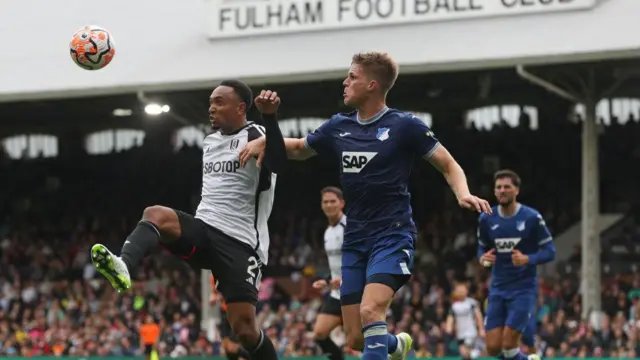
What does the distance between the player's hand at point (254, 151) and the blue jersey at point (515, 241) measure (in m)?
4.84

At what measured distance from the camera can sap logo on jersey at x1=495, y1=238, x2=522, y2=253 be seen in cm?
1310

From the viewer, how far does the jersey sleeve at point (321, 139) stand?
28.6ft

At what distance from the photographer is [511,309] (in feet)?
42.9

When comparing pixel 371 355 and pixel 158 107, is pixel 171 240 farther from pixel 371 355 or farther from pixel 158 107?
pixel 158 107

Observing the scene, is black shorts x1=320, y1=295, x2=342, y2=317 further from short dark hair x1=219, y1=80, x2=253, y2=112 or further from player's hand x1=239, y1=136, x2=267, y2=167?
player's hand x1=239, y1=136, x2=267, y2=167

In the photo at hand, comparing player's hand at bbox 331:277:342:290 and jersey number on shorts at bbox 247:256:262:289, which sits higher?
jersey number on shorts at bbox 247:256:262:289

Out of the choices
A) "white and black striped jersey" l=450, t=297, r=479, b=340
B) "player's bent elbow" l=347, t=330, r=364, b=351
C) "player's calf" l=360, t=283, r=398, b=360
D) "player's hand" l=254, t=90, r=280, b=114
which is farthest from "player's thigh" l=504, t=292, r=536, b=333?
"white and black striped jersey" l=450, t=297, r=479, b=340

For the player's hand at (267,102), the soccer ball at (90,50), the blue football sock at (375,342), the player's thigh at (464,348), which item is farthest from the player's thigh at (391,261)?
the player's thigh at (464,348)

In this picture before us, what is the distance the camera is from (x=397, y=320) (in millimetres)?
23953

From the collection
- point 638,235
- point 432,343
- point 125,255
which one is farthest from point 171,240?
point 638,235

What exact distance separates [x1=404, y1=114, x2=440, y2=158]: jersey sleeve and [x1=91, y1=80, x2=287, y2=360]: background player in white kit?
890mm

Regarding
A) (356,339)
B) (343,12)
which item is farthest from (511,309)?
(343,12)

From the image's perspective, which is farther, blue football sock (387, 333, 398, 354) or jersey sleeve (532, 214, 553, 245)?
jersey sleeve (532, 214, 553, 245)

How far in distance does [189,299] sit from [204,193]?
1820 cm
